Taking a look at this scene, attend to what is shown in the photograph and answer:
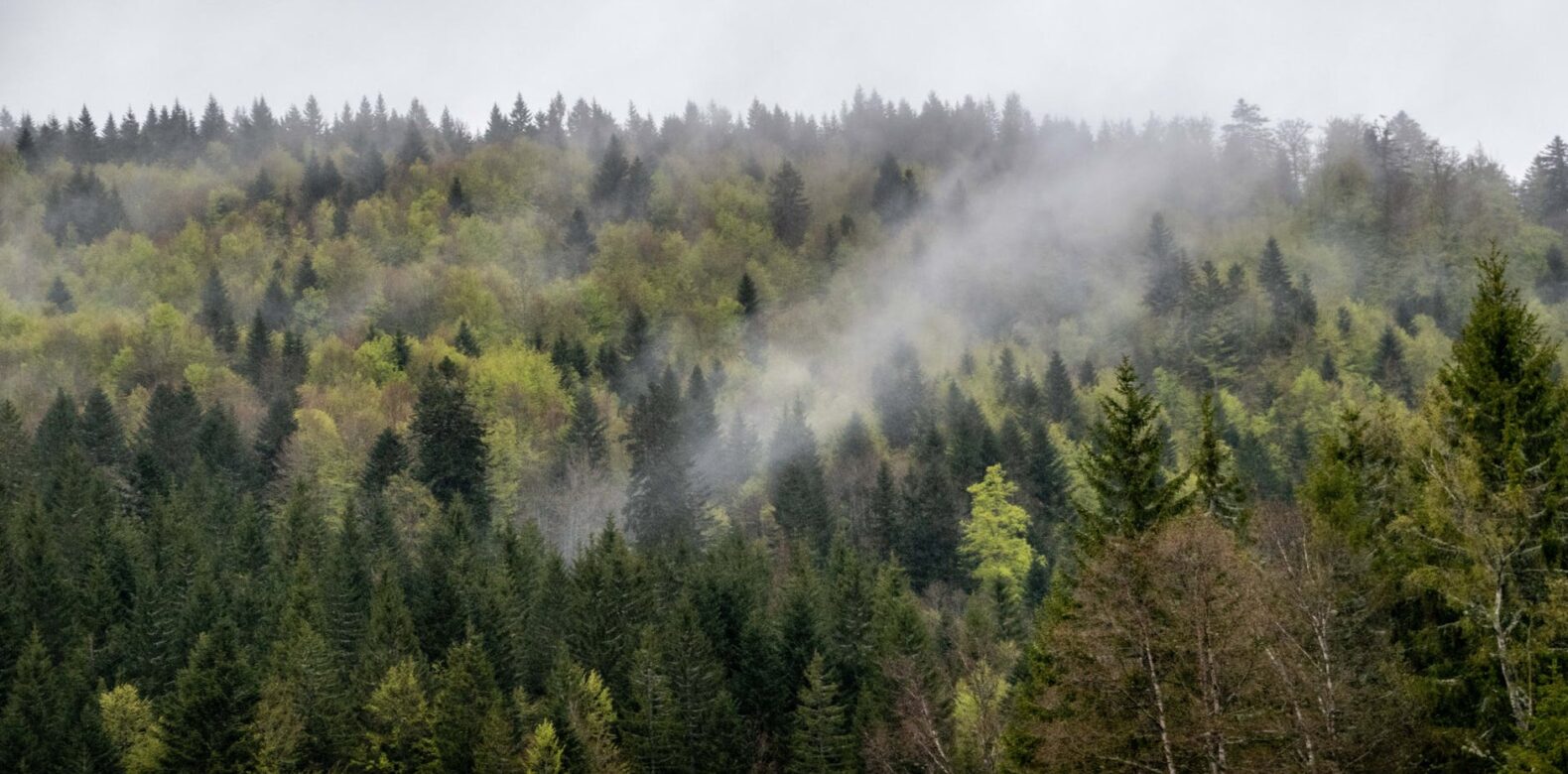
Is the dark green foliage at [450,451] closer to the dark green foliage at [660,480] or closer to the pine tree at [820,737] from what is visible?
the dark green foliage at [660,480]

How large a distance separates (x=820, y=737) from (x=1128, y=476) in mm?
26061

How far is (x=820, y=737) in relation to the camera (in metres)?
47.2

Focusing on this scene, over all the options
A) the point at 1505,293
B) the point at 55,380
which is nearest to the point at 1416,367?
the point at 1505,293

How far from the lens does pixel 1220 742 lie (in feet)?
65.2

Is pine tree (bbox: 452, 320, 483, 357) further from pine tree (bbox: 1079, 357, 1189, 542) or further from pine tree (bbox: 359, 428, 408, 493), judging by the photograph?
pine tree (bbox: 1079, 357, 1189, 542)

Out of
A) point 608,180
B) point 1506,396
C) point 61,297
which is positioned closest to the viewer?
point 1506,396

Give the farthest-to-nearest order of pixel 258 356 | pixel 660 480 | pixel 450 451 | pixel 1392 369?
1. pixel 258 356
2. pixel 1392 369
3. pixel 450 451
4. pixel 660 480

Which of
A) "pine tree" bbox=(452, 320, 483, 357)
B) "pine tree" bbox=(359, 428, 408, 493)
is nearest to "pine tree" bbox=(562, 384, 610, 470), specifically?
"pine tree" bbox=(359, 428, 408, 493)

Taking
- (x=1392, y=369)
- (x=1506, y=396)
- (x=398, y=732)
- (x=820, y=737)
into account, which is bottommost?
(x=820, y=737)

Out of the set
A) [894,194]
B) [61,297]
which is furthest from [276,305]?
[894,194]

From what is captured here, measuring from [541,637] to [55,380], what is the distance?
73.8 m

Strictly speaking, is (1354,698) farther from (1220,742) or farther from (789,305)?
(789,305)

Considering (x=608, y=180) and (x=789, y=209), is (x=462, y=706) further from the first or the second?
(x=608, y=180)

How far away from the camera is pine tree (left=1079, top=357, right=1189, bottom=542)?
24.6 m
